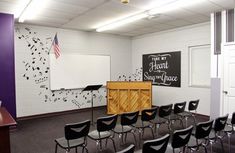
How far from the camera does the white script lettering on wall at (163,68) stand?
6809 millimetres

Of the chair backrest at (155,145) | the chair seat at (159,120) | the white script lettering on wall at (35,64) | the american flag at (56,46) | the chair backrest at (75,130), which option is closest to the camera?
the chair backrest at (155,145)

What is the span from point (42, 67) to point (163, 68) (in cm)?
435

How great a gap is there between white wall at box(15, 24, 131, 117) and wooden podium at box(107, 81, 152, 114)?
1.25m

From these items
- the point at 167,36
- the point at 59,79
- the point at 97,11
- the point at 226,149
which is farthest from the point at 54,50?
the point at 226,149

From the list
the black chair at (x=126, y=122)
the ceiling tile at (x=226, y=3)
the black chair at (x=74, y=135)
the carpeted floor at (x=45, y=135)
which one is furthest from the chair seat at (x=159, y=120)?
the ceiling tile at (x=226, y=3)

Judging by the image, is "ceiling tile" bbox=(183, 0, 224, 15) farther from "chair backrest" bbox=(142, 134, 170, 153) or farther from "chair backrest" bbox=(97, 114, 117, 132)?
"chair backrest" bbox=(142, 134, 170, 153)

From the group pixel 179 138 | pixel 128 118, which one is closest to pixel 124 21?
pixel 128 118

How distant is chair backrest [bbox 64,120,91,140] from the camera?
2.76 meters

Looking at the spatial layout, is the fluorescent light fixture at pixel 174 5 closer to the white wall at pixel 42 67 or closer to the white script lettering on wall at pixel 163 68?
the white script lettering on wall at pixel 163 68

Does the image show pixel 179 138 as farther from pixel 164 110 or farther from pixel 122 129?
pixel 164 110

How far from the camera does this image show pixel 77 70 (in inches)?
278

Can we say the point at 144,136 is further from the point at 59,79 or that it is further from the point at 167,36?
the point at 167,36

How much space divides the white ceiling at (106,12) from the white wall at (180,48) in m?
0.36

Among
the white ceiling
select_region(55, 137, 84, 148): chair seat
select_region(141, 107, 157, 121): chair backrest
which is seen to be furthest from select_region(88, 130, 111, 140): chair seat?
the white ceiling
